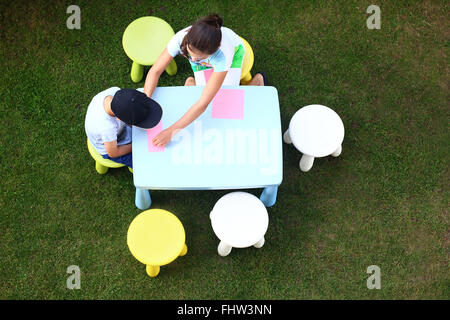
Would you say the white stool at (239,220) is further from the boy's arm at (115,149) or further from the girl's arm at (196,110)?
the boy's arm at (115,149)

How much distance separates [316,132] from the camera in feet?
8.59

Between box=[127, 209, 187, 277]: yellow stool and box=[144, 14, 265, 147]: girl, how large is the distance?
1.70ft

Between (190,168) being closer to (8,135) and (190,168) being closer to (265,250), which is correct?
(265,250)

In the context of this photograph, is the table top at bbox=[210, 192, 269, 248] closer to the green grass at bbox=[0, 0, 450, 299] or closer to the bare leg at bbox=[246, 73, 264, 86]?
the green grass at bbox=[0, 0, 450, 299]

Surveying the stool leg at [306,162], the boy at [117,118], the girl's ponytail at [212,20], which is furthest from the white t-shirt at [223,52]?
the stool leg at [306,162]

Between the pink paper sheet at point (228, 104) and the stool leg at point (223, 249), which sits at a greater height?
the pink paper sheet at point (228, 104)

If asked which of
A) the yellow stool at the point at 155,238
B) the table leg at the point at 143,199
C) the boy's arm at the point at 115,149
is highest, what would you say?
Answer: the boy's arm at the point at 115,149

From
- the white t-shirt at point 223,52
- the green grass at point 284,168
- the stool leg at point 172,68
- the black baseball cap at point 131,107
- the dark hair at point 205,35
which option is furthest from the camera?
the stool leg at point 172,68

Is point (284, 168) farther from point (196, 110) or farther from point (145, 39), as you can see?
point (145, 39)

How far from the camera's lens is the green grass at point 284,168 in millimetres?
2758

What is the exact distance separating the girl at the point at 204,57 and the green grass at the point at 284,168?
67 cm

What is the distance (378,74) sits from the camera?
3141mm

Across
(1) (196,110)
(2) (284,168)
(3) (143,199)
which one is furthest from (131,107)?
(2) (284,168)
